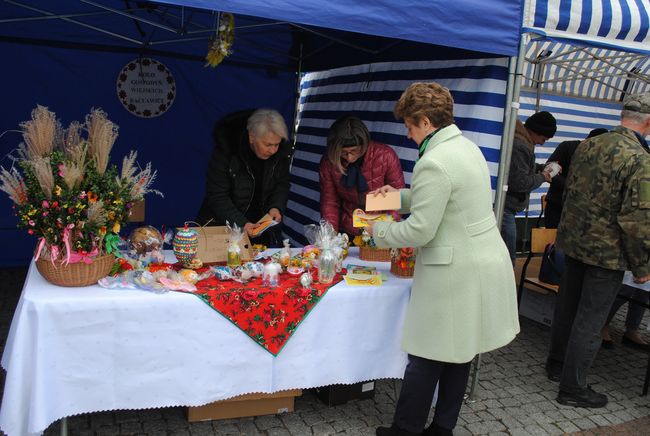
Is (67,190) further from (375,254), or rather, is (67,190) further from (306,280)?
(375,254)

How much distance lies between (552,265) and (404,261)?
1.84 meters

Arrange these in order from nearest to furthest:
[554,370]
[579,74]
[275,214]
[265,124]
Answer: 1. [265,124]
2. [275,214]
3. [554,370]
4. [579,74]

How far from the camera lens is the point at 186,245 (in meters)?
2.56

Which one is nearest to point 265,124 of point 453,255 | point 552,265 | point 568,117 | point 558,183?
point 453,255

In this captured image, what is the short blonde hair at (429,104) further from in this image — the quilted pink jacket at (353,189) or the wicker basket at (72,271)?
the wicker basket at (72,271)

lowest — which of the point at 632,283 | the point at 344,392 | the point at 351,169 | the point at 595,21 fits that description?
the point at 344,392

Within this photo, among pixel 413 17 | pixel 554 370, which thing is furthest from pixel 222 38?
pixel 554 370

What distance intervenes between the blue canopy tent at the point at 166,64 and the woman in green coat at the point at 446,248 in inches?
38.6

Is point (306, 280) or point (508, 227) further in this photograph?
point (508, 227)

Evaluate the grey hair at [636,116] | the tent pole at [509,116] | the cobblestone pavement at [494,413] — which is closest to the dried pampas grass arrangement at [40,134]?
the cobblestone pavement at [494,413]

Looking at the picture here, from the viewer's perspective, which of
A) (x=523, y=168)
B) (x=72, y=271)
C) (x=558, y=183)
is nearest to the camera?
(x=72, y=271)

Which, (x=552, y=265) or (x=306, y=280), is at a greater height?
(x=306, y=280)

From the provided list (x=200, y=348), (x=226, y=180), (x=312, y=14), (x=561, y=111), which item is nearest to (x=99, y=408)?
(x=200, y=348)

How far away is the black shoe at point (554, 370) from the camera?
144 inches
